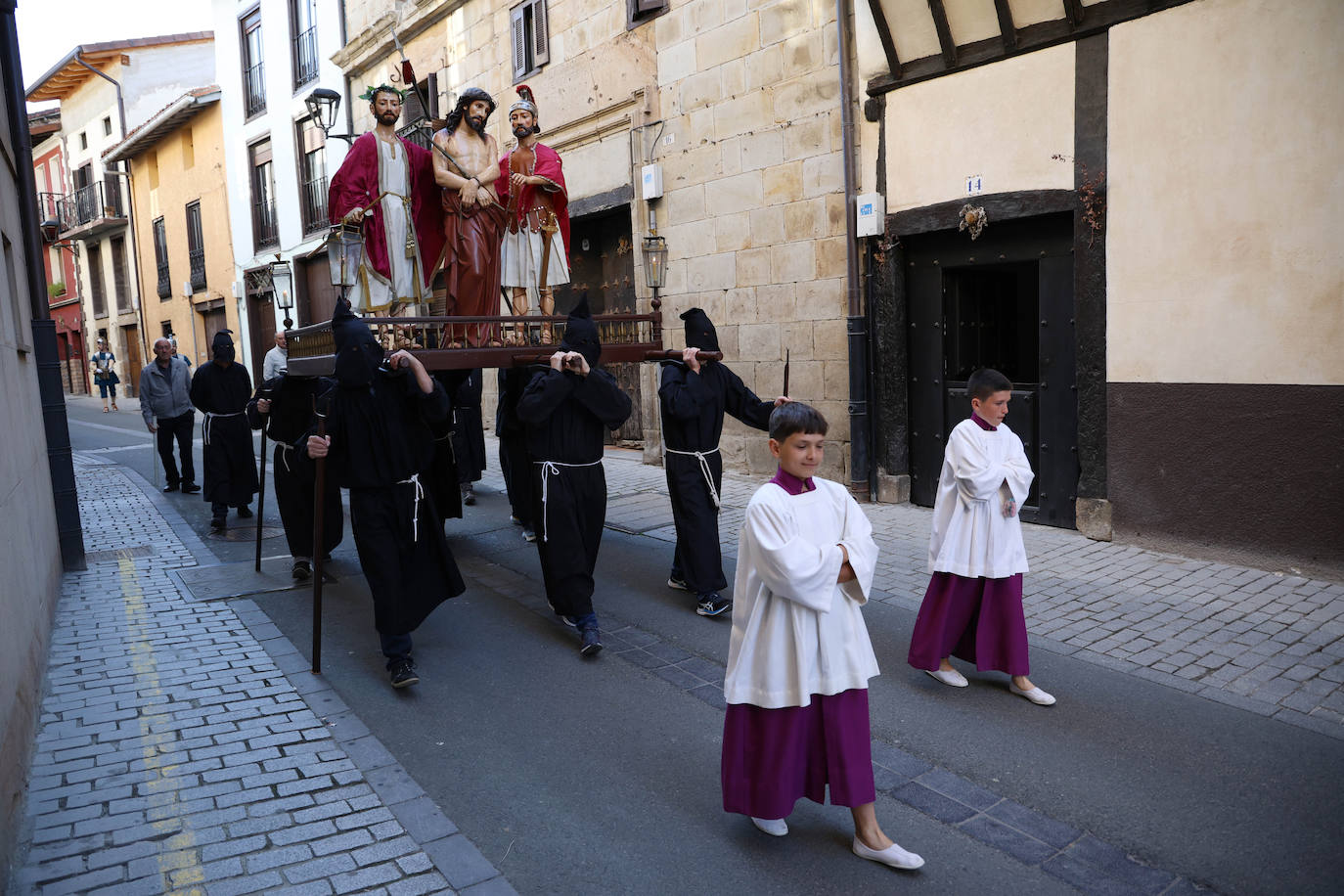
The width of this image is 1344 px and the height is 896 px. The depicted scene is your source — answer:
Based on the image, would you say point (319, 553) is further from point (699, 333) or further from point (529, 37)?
point (529, 37)

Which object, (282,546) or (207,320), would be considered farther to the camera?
(207,320)

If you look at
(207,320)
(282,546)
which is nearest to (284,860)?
(282,546)

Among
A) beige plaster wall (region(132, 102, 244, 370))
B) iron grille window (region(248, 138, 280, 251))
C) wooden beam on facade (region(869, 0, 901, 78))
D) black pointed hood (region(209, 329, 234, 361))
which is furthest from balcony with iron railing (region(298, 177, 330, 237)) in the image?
wooden beam on facade (region(869, 0, 901, 78))

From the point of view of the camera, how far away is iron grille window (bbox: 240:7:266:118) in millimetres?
22859

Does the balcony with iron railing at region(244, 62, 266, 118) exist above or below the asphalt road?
above

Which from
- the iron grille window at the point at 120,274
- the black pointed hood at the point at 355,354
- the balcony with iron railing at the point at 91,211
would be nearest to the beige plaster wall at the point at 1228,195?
the black pointed hood at the point at 355,354

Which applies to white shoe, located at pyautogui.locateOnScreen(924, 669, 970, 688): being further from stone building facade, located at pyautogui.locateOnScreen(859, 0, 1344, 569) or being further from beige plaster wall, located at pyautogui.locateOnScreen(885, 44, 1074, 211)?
beige plaster wall, located at pyautogui.locateOnScreen(885, 44, 1074, 211)

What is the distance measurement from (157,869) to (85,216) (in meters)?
35.6

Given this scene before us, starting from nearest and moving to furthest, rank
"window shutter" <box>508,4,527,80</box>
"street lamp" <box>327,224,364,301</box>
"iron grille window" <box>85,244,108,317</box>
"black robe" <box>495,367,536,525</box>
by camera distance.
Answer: "street lamp" <box>327,224,364,301</box>, "black robe" <box>495,367,536,525</box>, "window shutter" <box>508,4,527,80</box>, "iron grille window" <box>85,244,108,317</box>

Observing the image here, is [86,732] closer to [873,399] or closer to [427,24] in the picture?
[873,399]

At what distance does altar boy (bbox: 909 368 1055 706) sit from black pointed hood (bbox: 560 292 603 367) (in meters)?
2.15

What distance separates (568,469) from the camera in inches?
230

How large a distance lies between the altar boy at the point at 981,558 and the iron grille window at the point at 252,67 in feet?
73.6

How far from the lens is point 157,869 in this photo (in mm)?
3340
